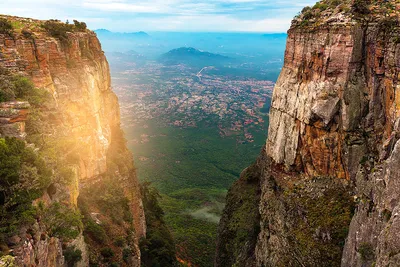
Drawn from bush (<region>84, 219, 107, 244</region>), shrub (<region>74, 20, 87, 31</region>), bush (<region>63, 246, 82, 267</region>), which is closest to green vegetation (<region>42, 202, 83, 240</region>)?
bush (<region>63, 246, 82, 267</region>)

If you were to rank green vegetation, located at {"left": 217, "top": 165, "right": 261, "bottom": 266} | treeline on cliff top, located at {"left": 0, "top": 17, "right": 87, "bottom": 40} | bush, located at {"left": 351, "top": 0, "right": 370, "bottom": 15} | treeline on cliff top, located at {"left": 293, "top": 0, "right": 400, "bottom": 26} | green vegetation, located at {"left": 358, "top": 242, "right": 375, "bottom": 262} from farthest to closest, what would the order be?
green vegetation, located at {"left": 217, "top": 165, "right": 261, "bottom": 266}
bush, located at {"left": 351, "top": 0, "right": 370, "bottom": 15}
treeline on cliff top, located at {"left": 293, "top": 0, "right": 400, "bottom": 26}
treeline on cliff top, located at {"left": 0, "top": 17, "right": 87, "bottom": 40}
green vegetation, located at {"left": 358, "top": 242, "right": 375, "bottom": 262}

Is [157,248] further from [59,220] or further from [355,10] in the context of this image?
[355,10]

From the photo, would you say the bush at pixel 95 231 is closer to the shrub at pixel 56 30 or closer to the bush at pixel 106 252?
the bush at pixel 106 252

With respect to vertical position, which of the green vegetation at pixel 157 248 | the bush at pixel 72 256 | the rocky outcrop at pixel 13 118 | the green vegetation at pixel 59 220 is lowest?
the green vegetation at pixel 157 248

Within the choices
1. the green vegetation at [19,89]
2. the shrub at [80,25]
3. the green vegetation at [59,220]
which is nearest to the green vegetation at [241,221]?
the green vegetation at [59,220]

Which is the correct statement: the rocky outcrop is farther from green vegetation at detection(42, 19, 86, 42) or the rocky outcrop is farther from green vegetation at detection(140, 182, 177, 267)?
green vegetation at detection(140, 182, 177, 267)

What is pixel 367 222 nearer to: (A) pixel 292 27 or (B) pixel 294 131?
(B) pixel 294 131
